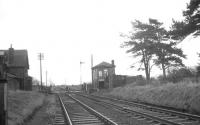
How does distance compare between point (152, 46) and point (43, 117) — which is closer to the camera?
point (43, 117)

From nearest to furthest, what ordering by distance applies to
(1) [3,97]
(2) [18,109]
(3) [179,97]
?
(1) [3,97], (2) [18,109], (3) [179,97]

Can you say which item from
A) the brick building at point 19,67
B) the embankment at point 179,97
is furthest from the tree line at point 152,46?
the brick building at point 19,67

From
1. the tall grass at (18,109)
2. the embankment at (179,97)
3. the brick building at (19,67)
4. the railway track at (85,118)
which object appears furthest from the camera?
the brick building at (19,67)

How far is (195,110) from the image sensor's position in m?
16.4

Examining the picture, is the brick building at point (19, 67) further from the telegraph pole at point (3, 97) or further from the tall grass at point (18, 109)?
the telegraph pole at point (3, 97)

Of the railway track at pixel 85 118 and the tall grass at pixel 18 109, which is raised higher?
the tall grass at pixel 18 109

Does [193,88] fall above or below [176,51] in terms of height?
below

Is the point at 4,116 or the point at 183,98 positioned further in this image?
the point at 183,98

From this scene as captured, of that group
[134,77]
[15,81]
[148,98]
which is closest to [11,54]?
[15,81]

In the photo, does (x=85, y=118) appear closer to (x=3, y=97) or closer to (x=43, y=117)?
(x=43, y=117)

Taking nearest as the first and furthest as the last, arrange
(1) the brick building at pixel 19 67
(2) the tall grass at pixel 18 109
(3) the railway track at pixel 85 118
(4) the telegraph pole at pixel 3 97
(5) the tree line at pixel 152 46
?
(4) the telegraph pole at pixel 3 97
(3) the railway track at pixel 85 118
(2) the tall grass at pixel 18 109
(5) the tree line at pixel 152 46
(1) the brick building at pixel 19 67

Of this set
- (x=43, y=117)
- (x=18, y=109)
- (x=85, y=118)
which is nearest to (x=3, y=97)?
(x=85, y=118)

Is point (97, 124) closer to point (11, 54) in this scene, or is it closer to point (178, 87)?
point (178, 87)

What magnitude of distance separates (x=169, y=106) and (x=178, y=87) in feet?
8.80
